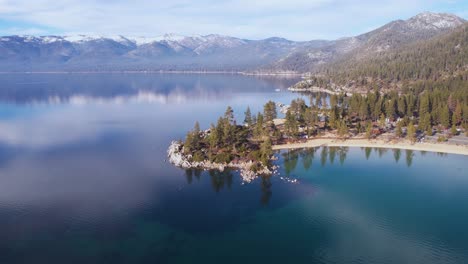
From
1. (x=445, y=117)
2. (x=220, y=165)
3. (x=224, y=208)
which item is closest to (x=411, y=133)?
(x=445, y=117)

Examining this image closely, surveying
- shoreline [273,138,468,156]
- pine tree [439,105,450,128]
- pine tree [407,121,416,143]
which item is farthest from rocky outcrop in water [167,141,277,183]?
pine tree [439,105,450,128]

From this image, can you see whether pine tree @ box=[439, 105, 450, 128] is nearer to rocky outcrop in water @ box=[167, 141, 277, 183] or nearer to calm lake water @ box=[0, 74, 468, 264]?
calm lake water @ box=[0, 74, 468, 264]

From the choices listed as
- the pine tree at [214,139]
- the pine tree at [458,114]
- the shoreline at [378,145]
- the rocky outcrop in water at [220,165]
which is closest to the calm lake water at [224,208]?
the rocky outcrop in water at [220,165]

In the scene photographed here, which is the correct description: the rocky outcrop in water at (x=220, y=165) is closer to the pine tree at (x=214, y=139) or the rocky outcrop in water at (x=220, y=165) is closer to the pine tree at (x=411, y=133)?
the pine tree at (x=214, y=139)

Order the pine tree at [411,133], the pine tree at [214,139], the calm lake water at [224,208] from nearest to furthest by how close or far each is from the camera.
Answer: the calm lake water at [224,208] → the pine tree at [214,139] → the pine tree at [411,133]

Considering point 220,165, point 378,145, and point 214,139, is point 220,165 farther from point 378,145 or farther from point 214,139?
point 378,145
